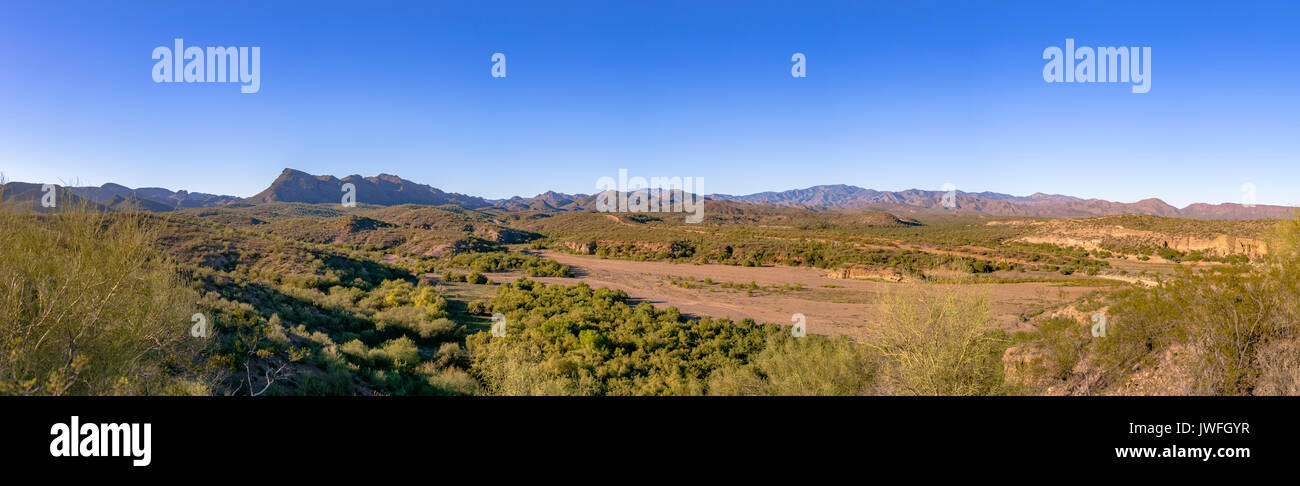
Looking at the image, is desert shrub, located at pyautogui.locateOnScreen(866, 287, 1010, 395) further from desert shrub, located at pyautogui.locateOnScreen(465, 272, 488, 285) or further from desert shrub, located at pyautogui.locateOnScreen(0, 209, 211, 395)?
desert shrub, located at pyautogui.locateOnScreen(465, 272, 488, 285)

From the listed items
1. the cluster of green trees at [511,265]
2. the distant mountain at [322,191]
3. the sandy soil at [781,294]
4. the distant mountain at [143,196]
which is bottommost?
the sandy soil at [781,294]

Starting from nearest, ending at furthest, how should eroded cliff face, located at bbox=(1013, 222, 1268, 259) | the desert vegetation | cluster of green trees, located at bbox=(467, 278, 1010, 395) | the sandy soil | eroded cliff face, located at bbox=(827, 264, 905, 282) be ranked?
the desert vegetation
cluster of green trees, located at bbox=(467, 278, 1010, 395)
the sandy soil
eroded cliff face, located at bbox=(827, 264, 905, 282)
eroded cliff face, located at bbox=(1013, 222, 1268, 259)

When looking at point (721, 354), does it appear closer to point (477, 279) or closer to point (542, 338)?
point (542, 338)

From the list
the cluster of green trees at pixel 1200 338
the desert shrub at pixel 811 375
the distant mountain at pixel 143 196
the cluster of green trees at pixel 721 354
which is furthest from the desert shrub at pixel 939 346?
→ the distant mountain at pixel 143 196

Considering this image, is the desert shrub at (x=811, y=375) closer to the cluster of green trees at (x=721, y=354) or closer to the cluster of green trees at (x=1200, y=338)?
the cluster of green trees at (x=721, y=354)

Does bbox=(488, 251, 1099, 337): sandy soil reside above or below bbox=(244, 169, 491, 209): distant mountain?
below

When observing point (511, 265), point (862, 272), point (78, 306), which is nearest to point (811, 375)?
point (78, 306)

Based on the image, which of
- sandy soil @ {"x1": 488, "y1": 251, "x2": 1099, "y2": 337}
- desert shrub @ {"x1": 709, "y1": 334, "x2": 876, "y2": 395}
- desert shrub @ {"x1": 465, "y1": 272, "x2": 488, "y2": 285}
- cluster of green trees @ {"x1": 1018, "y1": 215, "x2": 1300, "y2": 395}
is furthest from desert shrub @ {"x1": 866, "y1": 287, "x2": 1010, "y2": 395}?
desert shrub @ {"x1": 465, "y1": 272, "x2": 488, "y2": 285}

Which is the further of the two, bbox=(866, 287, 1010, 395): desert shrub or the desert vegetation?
bbox=(866, 287, 1010, 395): desert shrub
